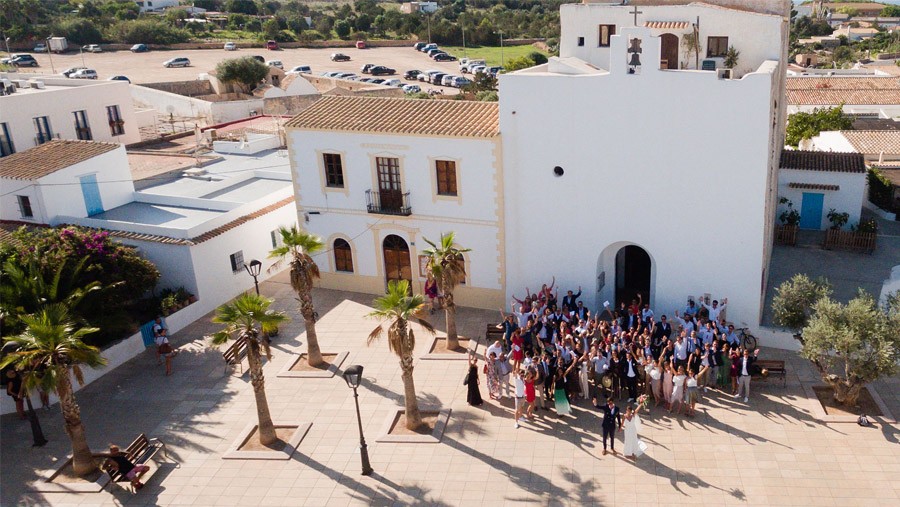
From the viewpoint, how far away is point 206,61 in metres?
75.8

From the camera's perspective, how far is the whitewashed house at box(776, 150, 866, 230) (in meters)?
26.5

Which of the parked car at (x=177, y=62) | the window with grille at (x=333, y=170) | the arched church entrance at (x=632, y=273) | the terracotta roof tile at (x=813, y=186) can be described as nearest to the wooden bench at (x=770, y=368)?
the arched church entrance at (x=632, y=273)

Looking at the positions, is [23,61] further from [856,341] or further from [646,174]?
[856,341]

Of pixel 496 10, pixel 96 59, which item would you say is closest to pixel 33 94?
pixel 96 59

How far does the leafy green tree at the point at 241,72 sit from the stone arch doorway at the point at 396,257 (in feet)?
129

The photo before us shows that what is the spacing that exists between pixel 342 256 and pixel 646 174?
33.5ft

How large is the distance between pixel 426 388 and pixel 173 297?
8811mm

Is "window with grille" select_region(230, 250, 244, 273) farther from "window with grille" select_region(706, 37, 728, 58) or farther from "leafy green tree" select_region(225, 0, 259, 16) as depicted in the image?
"leafy green tree" select_region(225, 0, 259, 16)

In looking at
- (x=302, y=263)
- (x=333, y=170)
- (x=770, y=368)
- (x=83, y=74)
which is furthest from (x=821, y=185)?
(x=83, y=74)

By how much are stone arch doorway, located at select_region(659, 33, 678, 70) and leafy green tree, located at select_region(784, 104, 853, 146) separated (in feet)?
56.7

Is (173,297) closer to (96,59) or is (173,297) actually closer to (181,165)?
(181,165)

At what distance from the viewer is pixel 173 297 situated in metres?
22.5

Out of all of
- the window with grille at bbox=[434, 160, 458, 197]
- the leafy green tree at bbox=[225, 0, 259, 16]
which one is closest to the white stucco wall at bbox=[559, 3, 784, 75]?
the window with grille at bbox=[434, 160, 458, 197]

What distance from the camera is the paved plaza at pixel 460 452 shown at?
14633 mm
